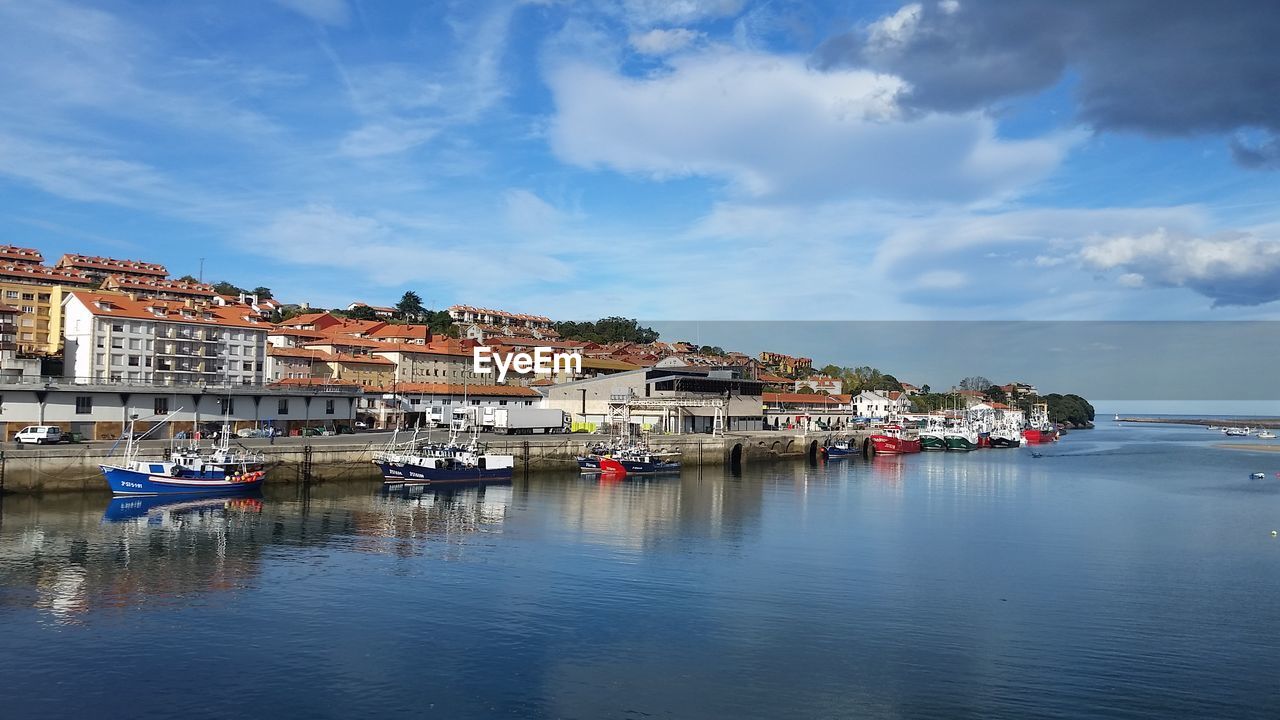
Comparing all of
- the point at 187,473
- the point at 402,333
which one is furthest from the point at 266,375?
the point at 187,473

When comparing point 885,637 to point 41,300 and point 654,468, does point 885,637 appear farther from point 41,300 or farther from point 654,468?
point 41,300

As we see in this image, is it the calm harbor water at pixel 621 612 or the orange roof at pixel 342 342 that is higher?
the orange roof at pixel 342 342

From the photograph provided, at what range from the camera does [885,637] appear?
832 inches

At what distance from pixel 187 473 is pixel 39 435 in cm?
856

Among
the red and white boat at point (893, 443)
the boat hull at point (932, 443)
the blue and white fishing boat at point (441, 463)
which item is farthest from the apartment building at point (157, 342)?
the boat hull at point (932, 443)

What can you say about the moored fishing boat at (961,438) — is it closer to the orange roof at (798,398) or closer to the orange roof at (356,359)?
the orange roof at (798,398)

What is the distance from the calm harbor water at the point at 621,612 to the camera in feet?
56.7

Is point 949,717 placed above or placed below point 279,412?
below

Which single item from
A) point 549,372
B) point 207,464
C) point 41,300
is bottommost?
point 207,464

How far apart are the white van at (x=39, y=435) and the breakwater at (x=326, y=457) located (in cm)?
264

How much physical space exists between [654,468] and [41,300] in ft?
251

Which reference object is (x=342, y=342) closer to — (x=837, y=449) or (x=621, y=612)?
(x=837, y=449)

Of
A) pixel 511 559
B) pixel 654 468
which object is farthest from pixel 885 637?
pixel 654 468

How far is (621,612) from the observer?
23.1 meters
